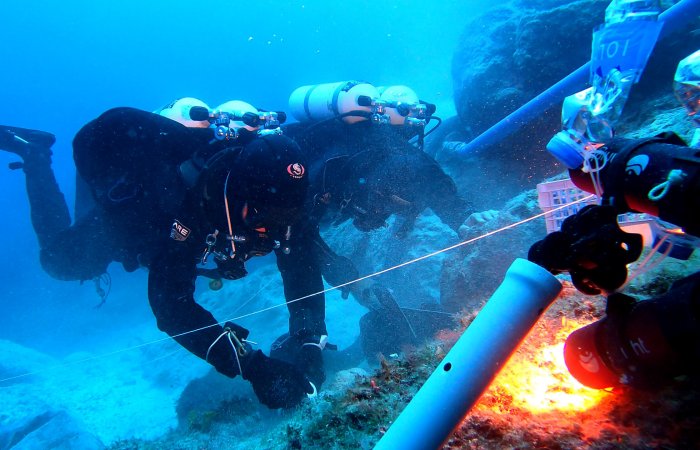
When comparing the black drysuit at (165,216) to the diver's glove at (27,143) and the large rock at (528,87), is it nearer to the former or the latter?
the diver's glove at (27,143)

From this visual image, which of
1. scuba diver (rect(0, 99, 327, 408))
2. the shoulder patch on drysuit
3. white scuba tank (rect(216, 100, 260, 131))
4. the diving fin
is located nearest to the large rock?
white scuba tank (rect(216, 100, 260, 131))

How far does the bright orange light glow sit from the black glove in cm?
242

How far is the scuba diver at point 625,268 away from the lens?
1116 mm

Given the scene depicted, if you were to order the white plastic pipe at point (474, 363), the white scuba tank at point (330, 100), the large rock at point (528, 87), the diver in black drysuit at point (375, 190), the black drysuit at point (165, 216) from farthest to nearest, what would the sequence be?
1. the white scuba tank at point (330, 100)
2. the diver in black drysuit at point (375, 190)
3. the large rock at point (528, 87)
4. the black drysuit at point (165, 216)
5. the white plastic pipe at point (474, 363)

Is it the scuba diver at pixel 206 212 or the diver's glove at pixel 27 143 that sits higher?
the diver's glove at pixel 27 143

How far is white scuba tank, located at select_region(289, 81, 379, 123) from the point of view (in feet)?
20.0

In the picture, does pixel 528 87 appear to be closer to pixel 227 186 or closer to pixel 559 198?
pixel 559 198

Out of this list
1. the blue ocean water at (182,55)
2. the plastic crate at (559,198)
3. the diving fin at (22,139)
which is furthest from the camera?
the blue ocean water at (182,55)

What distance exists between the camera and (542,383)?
1617 millimetres

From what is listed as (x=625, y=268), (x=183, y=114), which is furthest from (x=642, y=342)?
(x=183, y=114)

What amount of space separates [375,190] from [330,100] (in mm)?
2190

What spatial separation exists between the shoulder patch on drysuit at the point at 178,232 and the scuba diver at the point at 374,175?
2.08 metres

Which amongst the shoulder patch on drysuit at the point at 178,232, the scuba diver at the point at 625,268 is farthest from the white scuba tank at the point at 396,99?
the scuba diver at the point at 625,268

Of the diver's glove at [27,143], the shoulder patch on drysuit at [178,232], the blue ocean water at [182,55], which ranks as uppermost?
the blue ocean water at [182,55]
